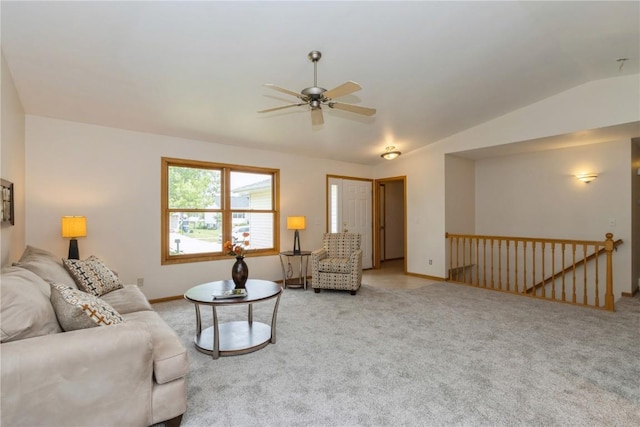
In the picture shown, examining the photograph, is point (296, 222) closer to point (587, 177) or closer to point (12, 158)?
point (12, 158)

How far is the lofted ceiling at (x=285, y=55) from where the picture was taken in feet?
8.00

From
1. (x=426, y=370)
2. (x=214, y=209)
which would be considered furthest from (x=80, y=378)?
(x=214, y=209)

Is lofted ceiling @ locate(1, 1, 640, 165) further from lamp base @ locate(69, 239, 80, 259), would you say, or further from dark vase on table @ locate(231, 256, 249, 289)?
dark vase on table @ locate(231, 256, 249, 289)

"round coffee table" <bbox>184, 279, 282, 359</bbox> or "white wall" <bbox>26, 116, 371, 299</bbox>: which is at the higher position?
"white wall" <bbox>26, 116, 371, 299</bbox>

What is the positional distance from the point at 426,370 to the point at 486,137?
4.20 meters

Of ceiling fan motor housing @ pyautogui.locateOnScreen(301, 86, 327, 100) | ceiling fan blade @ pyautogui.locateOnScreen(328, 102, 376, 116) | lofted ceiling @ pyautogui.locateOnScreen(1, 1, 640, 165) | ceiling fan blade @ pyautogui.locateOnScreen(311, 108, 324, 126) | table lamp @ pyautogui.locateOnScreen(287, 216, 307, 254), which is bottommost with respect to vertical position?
table lamp @ pyautogui.locateOnScreen(287, 216, 307, 254)

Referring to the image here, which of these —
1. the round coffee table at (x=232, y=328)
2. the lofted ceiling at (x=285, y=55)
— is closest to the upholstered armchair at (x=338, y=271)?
the round coffee table at (x=232, y=328)

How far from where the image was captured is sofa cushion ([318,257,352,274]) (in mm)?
4984

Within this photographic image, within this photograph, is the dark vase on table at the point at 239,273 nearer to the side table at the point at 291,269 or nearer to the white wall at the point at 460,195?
the side table at the point at 291,269

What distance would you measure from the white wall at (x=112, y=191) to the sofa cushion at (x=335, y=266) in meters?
1.25

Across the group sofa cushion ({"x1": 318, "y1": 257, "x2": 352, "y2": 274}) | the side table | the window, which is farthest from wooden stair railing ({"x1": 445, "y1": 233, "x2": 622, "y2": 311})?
the window

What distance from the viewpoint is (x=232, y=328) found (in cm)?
339

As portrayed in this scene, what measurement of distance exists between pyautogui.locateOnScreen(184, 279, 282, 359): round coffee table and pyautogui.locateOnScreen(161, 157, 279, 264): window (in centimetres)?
122

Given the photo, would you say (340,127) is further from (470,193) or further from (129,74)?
(470,193)
